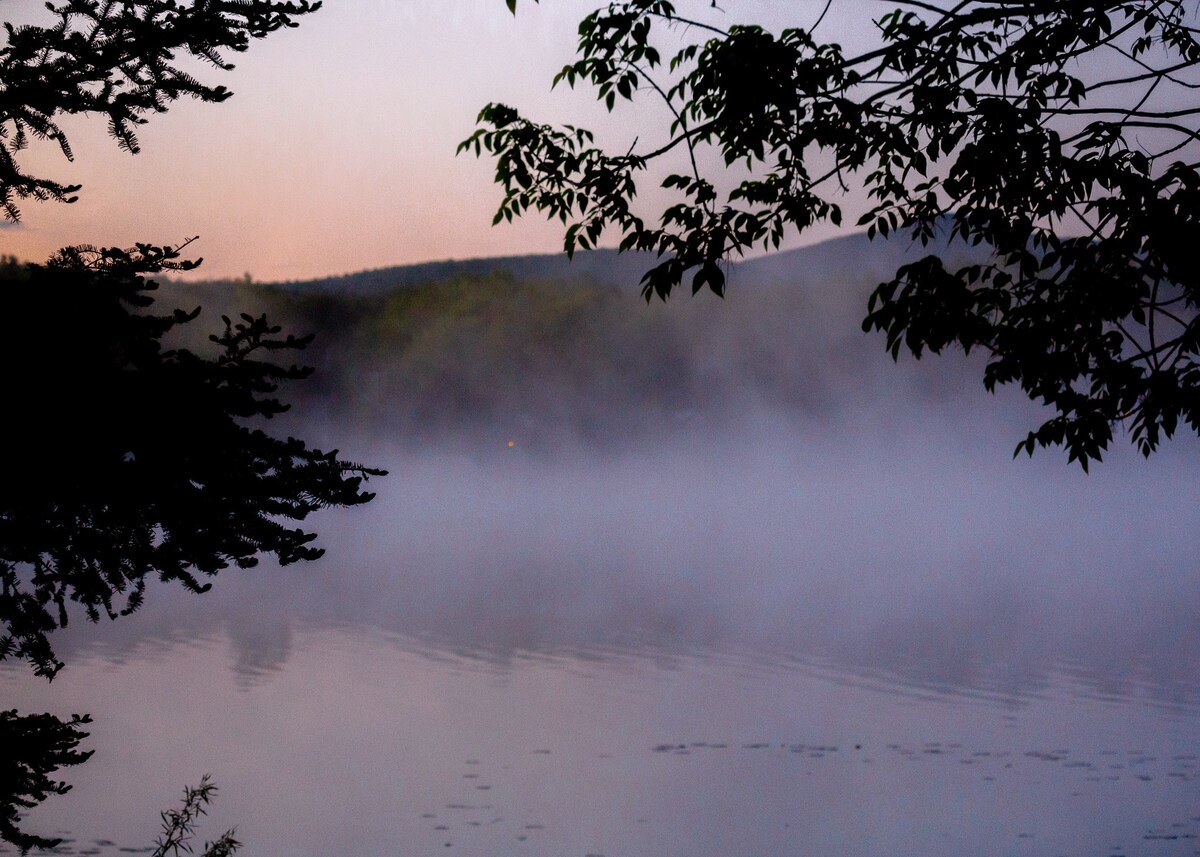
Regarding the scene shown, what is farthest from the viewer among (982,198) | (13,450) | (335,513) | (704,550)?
(335,513)

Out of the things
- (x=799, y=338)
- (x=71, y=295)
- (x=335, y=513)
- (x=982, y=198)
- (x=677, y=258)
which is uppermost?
(x=799, y=338)

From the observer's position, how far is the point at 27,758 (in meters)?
4.55

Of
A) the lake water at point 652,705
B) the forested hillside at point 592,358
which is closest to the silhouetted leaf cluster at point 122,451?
the lake water at point 652,705

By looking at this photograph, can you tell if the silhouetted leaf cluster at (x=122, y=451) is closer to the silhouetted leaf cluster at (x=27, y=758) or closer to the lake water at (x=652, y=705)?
the silhouetted leaf cluster at (x=27, y=758)

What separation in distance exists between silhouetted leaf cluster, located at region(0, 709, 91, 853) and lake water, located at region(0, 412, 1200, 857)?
20.9 ft

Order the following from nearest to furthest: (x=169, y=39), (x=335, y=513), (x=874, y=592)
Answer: (x=169, y=39) → (x=874, y=592) → (x=335, y=513)

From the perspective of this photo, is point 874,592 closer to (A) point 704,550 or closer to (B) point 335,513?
(A) point 704,550

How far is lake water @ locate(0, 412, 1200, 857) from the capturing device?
448 inches

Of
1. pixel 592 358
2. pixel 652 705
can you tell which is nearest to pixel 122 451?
pixel 652 705

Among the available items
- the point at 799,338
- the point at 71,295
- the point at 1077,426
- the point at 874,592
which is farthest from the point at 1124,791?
the point at 799,338

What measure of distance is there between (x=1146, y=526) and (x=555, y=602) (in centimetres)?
4218

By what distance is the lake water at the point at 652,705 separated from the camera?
11.4 m

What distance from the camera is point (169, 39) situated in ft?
15.3

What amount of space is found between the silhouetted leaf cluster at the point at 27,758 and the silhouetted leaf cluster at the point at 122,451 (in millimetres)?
249
